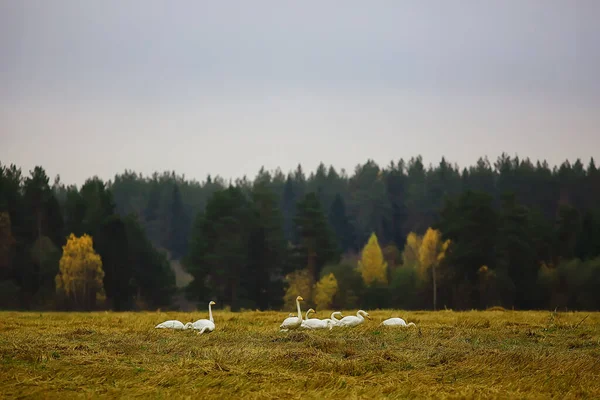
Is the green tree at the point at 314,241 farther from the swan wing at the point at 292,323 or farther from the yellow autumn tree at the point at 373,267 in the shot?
the swan wing at the point at 292,323

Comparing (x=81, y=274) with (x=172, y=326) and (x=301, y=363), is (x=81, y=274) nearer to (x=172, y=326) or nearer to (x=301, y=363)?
(x=172, y=326)

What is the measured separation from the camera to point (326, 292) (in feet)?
250

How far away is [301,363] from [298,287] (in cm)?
6448

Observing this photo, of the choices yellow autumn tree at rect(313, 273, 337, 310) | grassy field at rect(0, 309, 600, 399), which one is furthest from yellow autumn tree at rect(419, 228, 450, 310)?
grassy field at rect(0, 309, 600, 399)

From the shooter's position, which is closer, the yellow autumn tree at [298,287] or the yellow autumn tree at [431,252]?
the yellow autumn tree at [298,287]

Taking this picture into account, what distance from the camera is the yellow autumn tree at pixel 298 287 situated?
3071 inches

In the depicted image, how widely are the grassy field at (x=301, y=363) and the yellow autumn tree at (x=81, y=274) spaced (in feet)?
175

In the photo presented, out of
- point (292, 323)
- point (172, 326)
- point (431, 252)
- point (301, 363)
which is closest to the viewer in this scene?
point (301, 363)

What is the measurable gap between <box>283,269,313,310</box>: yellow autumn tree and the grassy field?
5642 centimetres

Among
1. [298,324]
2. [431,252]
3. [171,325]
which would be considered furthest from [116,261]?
[298,324]

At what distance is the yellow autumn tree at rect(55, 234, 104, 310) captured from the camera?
242 feet

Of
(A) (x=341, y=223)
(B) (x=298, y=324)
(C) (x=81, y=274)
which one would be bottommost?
(B) (x=298, y=324)

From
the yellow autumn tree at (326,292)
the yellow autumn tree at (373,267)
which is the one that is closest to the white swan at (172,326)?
the yellow autumn tree at (326,292)

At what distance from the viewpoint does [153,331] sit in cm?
2172
